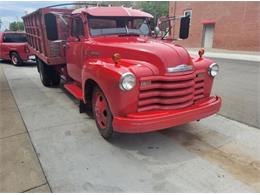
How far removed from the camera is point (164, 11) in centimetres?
4591

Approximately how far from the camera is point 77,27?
5184 millimetres

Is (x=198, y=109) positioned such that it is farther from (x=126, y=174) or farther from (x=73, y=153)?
(x=73, y=153)

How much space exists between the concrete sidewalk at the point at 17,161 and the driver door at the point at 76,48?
1.50 meters

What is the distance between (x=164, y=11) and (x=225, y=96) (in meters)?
42.2

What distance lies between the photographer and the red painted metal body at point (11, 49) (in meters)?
12.3

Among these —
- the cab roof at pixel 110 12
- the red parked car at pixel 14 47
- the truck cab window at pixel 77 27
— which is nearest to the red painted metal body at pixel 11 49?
the red parked car at pixel 14 47

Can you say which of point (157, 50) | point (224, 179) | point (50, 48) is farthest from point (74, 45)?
point (224, 179)

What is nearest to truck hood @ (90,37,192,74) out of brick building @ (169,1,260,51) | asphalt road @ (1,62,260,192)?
asphalt road @ (1,62,260,192)

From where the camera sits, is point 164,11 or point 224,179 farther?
point 164,11

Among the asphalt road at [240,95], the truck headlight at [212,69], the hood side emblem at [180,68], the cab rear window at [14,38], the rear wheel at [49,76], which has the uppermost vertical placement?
the hood side emblem at [180,68]

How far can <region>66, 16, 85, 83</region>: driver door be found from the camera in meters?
5.05

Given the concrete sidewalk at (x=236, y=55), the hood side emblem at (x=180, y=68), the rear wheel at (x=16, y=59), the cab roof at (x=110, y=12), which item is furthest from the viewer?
the concrete sidewalk at (x=236, y=55)

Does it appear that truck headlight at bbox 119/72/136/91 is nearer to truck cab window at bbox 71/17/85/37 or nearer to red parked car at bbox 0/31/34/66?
truck cab window at bbox 71/17/85/37

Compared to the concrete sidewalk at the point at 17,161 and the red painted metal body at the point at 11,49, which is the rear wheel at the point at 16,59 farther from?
the concrete sidewalk at the point at 17,161
